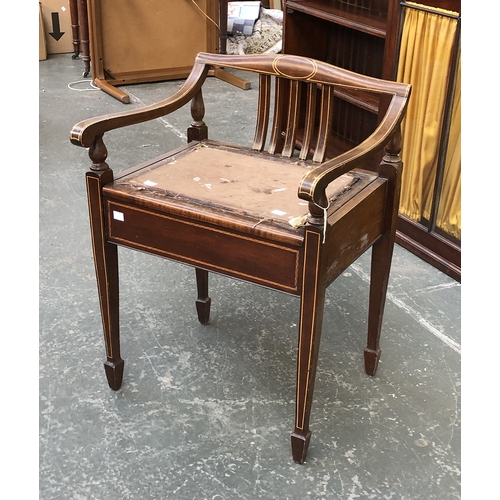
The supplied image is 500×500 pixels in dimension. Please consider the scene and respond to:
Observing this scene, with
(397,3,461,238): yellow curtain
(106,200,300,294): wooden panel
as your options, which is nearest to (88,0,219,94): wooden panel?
(397,3,461,238): yellow curtain

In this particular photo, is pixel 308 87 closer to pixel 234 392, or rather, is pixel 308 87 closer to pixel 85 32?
pixel 234 392

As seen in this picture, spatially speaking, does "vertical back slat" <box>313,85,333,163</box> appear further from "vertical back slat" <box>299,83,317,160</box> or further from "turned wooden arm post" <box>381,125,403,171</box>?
"turned wooden arm post" <box>381,125,403,171</box>

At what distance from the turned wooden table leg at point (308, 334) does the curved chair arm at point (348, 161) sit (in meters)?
0.09

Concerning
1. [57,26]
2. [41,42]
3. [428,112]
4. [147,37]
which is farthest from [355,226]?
[57,26]

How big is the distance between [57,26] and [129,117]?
4.21 metres

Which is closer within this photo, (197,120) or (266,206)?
(266,206)

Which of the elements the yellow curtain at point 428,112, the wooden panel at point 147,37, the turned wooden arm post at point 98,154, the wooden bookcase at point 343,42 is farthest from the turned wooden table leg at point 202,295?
the wooden panel at point 147,37

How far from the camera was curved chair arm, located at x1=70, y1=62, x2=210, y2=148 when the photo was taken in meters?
1.48

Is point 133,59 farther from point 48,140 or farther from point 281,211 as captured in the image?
point 281,211

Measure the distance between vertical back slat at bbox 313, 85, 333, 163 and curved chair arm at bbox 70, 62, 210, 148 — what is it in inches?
13.4

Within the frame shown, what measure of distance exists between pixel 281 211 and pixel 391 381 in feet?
2.25

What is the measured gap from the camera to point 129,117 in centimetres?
159

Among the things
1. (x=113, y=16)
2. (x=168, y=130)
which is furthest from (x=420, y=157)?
(x=113, y=16)

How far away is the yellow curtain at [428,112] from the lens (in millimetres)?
2246
